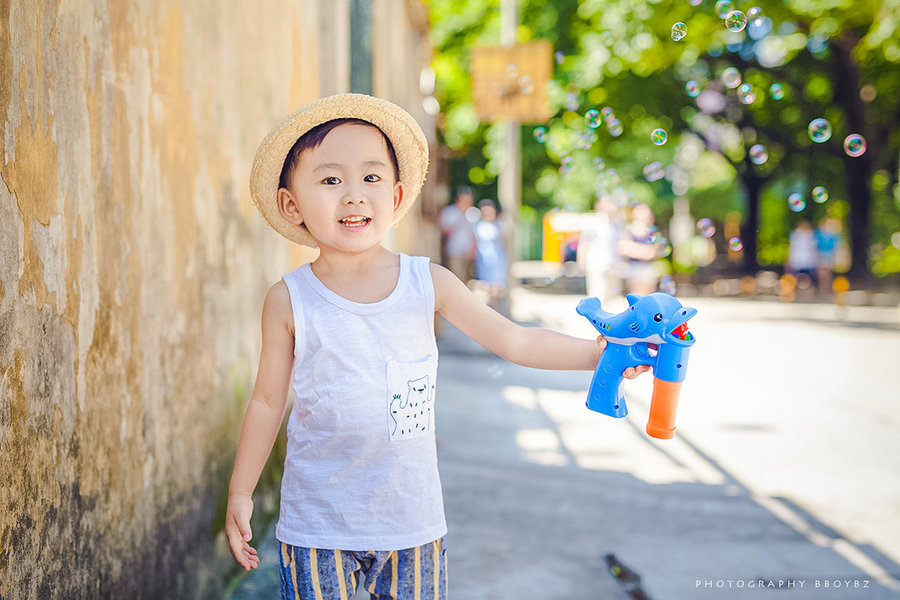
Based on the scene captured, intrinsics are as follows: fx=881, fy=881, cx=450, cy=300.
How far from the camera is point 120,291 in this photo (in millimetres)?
2242

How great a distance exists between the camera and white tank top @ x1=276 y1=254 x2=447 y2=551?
6.29 ft

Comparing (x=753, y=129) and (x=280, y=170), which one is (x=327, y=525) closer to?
(x=280, y=170)

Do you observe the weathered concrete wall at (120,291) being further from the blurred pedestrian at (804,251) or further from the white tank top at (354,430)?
the blurred pedestrian at (804,251)

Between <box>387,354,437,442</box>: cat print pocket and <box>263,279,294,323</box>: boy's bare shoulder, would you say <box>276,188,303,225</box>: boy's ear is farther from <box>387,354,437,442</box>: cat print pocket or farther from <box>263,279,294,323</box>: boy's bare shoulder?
<box>387,354,437,442</box>: cat print pocket

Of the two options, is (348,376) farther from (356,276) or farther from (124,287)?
(124,287)

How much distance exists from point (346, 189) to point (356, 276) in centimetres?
21

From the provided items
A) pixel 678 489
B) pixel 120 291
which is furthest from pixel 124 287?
pixel 678 489

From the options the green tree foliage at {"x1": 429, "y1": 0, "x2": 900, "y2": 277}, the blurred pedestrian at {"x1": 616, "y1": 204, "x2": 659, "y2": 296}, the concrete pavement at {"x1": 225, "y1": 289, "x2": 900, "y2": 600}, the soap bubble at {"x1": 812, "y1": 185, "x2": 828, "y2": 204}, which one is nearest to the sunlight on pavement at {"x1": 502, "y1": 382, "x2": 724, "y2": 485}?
the concrete pavement at {"x1": 225, "y1": 289, "x2": 900, "y2": 600}

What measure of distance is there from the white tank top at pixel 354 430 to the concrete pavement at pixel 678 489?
1484mm

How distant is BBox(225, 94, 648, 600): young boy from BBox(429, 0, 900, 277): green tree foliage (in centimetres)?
1213

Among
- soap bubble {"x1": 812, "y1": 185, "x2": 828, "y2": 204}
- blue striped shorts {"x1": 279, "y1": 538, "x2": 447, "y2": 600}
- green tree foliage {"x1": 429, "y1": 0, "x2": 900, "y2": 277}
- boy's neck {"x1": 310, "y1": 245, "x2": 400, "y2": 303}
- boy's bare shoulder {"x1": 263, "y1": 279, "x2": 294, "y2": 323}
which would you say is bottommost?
blue striped shorts {"x1": 279, "y1": 538, "x2": 447, "y2": 600}

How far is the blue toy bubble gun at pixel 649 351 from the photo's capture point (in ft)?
5.89

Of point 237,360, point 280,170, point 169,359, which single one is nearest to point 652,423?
point 280,170

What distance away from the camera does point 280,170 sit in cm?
203
